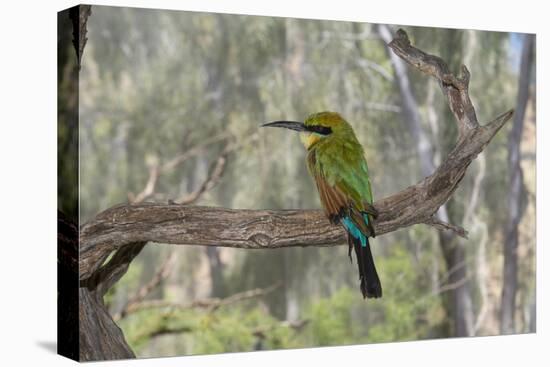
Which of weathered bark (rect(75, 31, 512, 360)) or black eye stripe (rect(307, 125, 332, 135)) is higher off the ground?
black eye stripe (rect(307, 125, 332, 135))

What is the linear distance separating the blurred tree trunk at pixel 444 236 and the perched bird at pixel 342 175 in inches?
24.4

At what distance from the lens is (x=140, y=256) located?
6703 mm

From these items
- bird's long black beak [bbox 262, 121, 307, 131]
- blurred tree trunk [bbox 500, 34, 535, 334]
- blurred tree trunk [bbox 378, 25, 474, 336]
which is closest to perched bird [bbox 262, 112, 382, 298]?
bird's long black beak [bbox 262, 121, 307, 131]

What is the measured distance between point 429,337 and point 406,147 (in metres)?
1.37

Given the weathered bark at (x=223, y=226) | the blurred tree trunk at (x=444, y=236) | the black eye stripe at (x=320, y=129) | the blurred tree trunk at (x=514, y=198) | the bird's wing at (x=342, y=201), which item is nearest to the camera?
the weathered bark at (x=223, y=226)

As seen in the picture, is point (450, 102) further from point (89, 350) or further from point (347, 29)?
point (89, 350)

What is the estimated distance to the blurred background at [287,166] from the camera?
6.63 meters

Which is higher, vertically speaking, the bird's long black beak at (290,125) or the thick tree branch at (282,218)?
the bird's long black beak at (290,125)

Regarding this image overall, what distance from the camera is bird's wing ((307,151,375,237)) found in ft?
21.6

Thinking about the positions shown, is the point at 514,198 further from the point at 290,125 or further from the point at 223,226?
the point at 223,226

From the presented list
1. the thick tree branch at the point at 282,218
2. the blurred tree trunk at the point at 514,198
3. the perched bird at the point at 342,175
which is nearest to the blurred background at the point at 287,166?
the blurred tree trunk at the point at 514,198

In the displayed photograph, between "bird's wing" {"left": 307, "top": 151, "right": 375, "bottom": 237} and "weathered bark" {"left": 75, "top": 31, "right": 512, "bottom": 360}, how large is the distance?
0.08 m

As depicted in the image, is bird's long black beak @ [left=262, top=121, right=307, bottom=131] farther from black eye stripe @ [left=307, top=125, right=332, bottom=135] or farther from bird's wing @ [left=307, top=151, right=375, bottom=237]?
bird's wing @ [left=307, top=151, right=375, bottom=237]

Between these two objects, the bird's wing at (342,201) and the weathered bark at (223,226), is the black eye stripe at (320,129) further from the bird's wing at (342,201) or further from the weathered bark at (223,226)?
the weathered bark at (223,226)
